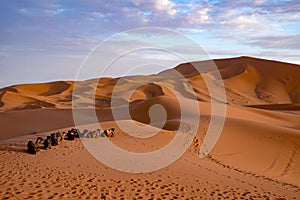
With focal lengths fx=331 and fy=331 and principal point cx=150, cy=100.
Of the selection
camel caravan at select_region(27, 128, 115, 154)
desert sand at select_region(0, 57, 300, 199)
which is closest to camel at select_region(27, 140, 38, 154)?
camel caravan at select_region(27, 128, 115, 154)

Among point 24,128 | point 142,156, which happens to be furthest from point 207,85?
point 142,156

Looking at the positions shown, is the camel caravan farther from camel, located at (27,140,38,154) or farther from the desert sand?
the desert sand

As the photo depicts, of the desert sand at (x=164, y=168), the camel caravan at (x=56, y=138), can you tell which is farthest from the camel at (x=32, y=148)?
the desert sand at (x=164, y=168)

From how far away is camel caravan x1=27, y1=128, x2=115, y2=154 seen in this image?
1094cm

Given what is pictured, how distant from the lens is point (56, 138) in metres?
12.3

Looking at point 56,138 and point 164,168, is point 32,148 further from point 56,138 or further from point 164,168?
point 164,168

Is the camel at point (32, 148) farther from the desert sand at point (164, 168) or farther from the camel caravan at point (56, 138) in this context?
the desert sand at point (164, 168)

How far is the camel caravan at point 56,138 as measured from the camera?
10.9 meters

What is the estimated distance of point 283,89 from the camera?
171ft

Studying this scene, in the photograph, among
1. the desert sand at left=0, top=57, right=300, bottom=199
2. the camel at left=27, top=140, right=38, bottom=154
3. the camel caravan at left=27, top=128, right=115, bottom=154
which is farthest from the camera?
the camel caravan at left=27, top=128, right=115, bottom=154

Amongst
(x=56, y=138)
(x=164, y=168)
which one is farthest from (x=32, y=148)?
(x=164, y=168)

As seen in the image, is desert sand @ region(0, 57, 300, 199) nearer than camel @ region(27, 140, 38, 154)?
Yes

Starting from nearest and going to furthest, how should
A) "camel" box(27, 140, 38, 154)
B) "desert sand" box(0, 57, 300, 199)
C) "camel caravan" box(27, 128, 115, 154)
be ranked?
"desert sand" box(0, 57, 300, 199)
"camel" box(27, 140, 38, 154)
"camel caravan" box(27, 128, 115, 154)

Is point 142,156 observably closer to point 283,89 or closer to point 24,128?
point 24,128
